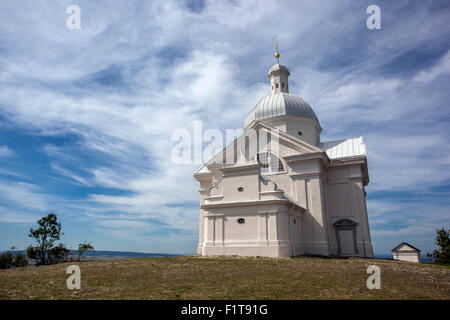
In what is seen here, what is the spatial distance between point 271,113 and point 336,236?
13590 mm

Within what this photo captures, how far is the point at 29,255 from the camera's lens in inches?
1049

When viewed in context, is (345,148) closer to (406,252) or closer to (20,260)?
(406,252)

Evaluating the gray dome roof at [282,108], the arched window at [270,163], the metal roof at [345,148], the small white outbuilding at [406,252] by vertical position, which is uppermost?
the gray dome roof at [282,108]

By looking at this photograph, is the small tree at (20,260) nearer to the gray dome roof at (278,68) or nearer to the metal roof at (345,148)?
the metal roof at (345,148)

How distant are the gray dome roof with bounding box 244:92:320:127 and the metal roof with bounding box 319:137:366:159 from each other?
139 inches

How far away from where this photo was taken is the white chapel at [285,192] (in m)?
21.0

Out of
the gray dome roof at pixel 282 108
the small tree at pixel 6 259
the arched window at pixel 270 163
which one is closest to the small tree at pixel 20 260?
the small tree at pixel 6 259

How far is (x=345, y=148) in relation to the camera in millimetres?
28797

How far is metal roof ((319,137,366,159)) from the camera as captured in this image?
27594 mm

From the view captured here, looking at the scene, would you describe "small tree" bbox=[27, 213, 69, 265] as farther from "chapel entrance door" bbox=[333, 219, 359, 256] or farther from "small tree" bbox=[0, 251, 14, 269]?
"chapel entrance door" bbox=[333, 219, 359, 256]

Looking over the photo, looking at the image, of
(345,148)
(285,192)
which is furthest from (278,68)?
(285,192)
